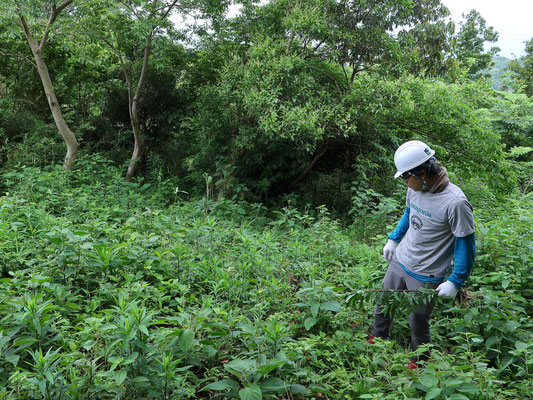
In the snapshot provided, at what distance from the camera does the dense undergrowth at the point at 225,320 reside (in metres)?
2.18

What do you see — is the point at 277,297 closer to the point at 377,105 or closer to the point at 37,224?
the point at 37,224

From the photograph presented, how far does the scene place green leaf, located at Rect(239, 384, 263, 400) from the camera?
6.72 feet

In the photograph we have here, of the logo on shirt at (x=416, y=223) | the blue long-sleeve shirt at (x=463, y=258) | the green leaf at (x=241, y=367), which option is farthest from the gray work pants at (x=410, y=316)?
the green leaf at (x=241, y=367)

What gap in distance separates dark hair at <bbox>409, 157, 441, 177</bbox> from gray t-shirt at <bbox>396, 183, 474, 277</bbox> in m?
0.16

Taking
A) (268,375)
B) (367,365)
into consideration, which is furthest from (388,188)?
(268,375)

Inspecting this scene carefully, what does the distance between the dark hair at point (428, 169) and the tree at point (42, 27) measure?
706 cm

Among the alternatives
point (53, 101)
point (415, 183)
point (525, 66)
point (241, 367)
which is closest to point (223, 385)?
point (241, 367)

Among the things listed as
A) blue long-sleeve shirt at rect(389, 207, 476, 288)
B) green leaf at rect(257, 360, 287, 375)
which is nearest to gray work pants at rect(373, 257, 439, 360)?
blue long-sleeve shirt at rect(389, 207, 476, 288)

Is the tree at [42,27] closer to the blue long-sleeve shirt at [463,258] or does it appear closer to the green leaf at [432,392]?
the blue long-sleeve shirt at [463,258]

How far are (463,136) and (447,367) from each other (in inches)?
252

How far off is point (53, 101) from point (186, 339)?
7.75 metres

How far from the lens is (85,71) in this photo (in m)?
10.2

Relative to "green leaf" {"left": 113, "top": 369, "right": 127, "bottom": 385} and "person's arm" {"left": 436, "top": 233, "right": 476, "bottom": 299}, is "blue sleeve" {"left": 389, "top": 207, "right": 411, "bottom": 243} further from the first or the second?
"green leaf" {"left": 113, "top": 369, "right": 127, "bottom": 385}

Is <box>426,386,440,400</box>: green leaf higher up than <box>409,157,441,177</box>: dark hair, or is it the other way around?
<box>409,157,441,177</box>: dark hair
